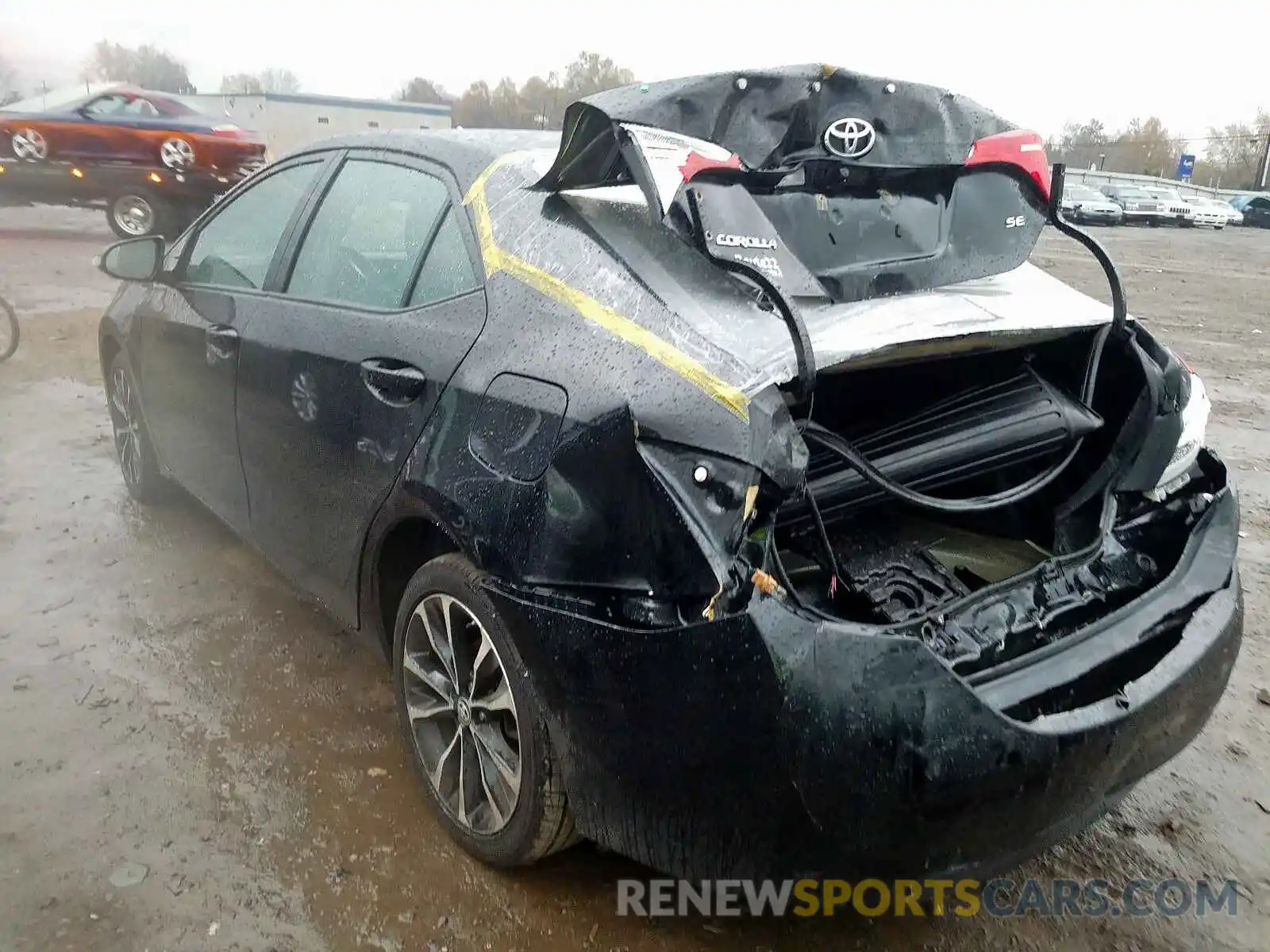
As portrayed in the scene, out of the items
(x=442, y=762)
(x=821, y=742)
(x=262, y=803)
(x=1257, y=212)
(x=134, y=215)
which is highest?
(x=821, y=742)

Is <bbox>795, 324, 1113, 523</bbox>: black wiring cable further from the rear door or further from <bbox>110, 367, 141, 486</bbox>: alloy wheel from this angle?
<bbox>110, 367, 141, 486</bbox>: alloy wheel

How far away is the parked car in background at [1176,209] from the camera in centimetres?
2989

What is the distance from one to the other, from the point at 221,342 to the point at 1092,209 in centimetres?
2992

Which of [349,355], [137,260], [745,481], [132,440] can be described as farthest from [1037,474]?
[132,440]

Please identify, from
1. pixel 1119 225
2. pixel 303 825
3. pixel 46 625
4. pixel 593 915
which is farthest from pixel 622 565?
pixel 1119 225

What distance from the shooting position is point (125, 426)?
4.57 metres

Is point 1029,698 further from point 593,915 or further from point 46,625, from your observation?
point 46,625

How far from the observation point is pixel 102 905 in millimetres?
2242

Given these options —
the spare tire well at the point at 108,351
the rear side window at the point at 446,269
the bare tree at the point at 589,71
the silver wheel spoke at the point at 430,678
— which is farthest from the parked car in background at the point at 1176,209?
the silver wheel spoke at the point at 430,678

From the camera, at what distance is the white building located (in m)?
24.1

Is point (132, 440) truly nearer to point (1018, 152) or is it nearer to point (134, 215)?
point (1018, 152)

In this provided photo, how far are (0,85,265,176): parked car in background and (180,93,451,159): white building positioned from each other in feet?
37.1

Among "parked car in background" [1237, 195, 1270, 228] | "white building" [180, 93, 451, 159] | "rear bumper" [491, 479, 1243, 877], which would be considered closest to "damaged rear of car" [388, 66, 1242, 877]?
"rear bumper" [491, 479, 1243, 877]

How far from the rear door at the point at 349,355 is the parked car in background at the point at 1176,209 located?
107ft
